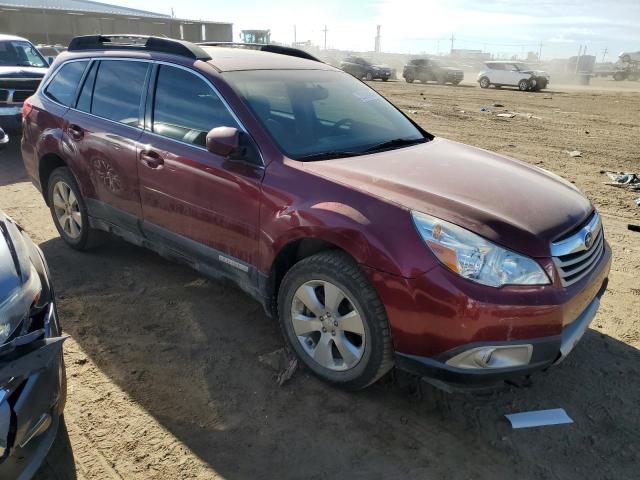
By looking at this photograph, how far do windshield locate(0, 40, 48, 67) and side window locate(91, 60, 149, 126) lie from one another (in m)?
7.18

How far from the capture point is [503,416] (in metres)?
2.80

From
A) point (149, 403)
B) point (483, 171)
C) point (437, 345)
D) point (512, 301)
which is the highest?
point (483, 171)

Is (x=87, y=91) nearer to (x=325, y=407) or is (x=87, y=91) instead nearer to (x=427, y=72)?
(x=325, y=407)

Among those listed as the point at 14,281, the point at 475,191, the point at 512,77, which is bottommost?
the point at 512,77

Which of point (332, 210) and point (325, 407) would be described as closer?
point (332, 210)

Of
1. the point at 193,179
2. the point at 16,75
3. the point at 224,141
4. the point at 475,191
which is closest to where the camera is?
the point at 475,191

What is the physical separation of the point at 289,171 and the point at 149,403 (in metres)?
1.52

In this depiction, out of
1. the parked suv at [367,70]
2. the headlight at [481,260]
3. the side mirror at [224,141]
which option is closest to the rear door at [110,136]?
the side mirror at [224,141]

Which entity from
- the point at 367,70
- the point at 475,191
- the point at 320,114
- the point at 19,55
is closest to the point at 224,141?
the point at 320,114

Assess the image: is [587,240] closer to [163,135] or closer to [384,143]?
[384,143]

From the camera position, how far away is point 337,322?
2.81 m

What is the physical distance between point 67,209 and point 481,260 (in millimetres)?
3897

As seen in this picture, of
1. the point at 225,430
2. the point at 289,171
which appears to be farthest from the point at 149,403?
the point at 289,171

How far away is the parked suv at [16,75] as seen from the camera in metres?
8.58
